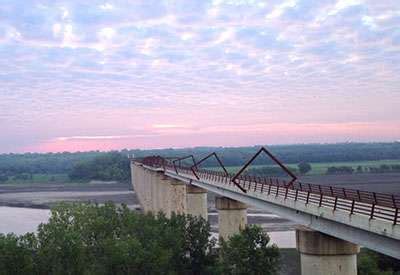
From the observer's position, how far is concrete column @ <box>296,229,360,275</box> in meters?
24.6

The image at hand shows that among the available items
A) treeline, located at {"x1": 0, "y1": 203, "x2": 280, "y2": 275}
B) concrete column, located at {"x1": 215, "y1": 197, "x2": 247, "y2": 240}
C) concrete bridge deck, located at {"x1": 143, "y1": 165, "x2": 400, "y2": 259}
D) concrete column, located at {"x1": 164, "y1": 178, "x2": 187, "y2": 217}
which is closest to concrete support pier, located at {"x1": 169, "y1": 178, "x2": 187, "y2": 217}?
concrete column, located at {"x1": 164, "y1": 178, "x2": 187, "y2": 217}

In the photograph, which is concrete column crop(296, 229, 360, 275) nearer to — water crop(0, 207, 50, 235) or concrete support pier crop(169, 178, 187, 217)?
concrete support pier crop(169, 178, 187, 217)

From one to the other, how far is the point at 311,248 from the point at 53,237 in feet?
72.1

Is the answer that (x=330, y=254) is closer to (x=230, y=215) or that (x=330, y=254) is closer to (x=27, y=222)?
(x=230, y=215)

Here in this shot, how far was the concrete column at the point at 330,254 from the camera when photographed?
80.7 feet

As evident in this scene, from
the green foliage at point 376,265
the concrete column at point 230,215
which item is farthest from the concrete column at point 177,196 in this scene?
the green foliage at point 376,265

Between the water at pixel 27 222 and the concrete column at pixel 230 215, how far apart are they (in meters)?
22.4

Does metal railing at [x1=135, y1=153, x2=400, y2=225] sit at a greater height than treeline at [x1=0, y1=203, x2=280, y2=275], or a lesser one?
greater

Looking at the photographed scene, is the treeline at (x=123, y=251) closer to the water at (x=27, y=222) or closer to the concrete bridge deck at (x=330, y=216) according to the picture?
the concrete bridge deck at (x=330, y=216)

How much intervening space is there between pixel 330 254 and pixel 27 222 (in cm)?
8392

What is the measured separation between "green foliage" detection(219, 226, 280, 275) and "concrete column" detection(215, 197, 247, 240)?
537 centimetres

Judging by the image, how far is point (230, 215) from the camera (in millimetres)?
45406

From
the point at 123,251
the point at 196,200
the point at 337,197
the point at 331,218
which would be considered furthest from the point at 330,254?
the point at 196,200

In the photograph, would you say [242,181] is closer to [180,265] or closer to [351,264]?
[180,265]
